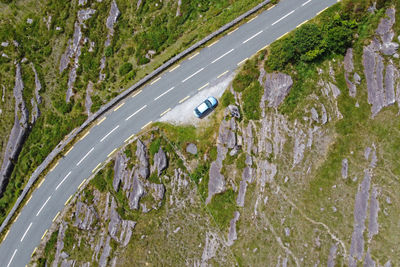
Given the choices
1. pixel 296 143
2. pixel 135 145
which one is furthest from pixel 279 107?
pixel 135 145

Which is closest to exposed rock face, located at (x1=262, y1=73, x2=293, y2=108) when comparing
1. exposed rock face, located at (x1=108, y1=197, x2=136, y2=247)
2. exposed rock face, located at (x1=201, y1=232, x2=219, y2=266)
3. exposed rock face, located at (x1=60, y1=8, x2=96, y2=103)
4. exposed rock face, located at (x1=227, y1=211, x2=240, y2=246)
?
exposed rock face, located at (x1=227, y1=211, x2=240, y2=246)

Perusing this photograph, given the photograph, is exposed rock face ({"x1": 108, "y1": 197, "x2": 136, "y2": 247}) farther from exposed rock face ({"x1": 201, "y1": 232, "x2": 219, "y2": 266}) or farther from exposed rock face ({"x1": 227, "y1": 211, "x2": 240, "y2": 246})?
exposed rock face ({"x1": 227, "y1": 211, "x2": 240, "y2": 246})

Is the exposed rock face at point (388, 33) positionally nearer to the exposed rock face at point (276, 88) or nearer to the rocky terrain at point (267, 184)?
the rocky terrain at point (267, 184)

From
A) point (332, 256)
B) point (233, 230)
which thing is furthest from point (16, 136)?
point (332, 256)

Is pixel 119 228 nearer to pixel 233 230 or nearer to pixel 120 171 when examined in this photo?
pixel 120 171

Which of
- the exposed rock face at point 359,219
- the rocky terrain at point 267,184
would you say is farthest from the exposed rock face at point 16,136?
the exposed rock face at point 359,219

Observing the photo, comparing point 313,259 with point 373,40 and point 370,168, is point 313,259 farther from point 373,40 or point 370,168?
point 373,40

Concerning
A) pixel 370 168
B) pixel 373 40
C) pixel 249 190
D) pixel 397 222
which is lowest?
pixel 397 222
